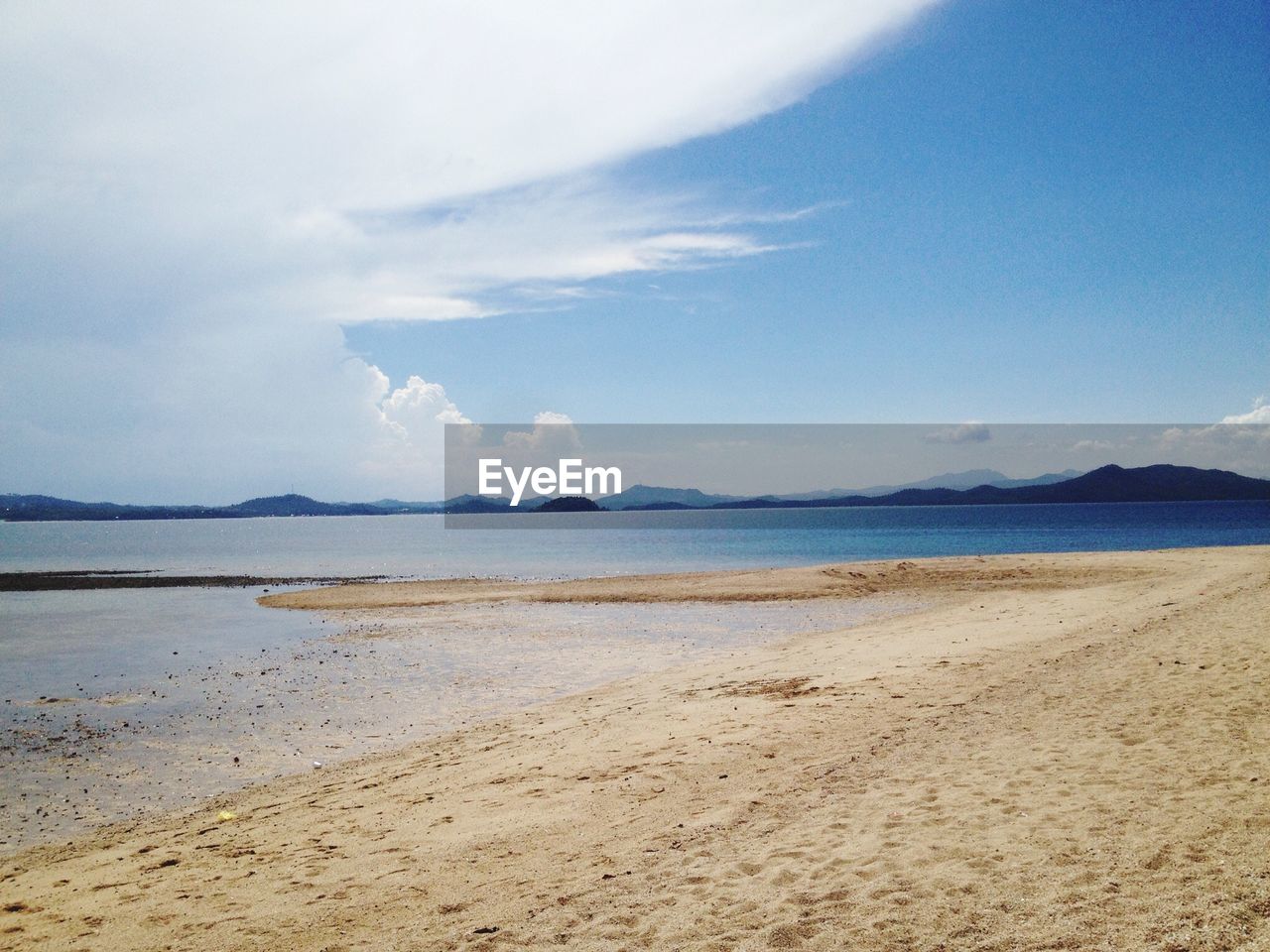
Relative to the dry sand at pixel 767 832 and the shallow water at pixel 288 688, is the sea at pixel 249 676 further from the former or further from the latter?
the dry sand at pixel 767 832

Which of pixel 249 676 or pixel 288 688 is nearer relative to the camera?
pixel 288 688

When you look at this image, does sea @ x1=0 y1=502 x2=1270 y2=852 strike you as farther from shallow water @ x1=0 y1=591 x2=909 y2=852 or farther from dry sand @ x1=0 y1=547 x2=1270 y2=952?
dry sand @ x1=0 y1=547 x2=1270 y2=952

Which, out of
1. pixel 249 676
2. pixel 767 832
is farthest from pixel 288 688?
pixel 767 832

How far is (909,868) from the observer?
263 inches

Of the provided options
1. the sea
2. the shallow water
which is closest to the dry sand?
the shallow water

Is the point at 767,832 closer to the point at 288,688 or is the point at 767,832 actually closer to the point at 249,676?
the point at 288,688

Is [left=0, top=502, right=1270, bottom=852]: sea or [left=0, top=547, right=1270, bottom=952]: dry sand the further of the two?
[left=0, top=502, right=1270, bottom=852]: sea

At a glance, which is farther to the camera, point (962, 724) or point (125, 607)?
point (125, 607)

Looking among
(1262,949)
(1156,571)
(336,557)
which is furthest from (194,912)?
(336,557)

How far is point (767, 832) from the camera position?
7.89m

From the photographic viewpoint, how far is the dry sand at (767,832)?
6031mm

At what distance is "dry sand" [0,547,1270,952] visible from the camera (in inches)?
237

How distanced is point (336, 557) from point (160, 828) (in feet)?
249

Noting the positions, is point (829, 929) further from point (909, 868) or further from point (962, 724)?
point (962, 724)
